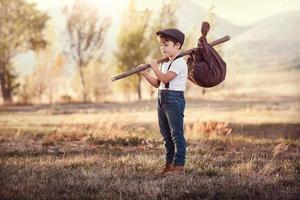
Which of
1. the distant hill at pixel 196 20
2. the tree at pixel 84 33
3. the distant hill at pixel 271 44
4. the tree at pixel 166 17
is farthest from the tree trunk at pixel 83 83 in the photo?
the distant hill at pixel 196 20

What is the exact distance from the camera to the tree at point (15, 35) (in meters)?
16.2

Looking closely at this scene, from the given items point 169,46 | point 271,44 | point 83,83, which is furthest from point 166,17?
point 169,46

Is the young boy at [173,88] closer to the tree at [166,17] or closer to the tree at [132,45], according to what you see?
the tree at [166,17]

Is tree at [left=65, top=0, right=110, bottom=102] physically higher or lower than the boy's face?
higher

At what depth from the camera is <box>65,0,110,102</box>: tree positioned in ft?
49.2

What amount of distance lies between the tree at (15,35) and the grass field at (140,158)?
4043 millimetres

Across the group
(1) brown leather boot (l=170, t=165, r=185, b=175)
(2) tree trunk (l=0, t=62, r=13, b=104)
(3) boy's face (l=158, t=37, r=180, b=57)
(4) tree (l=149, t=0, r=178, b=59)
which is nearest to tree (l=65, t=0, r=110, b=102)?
(2) tree trunk (l=0, t=62, r=13, b=104)

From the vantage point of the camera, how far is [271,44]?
15367 millimetres

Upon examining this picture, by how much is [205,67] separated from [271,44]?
411 inches

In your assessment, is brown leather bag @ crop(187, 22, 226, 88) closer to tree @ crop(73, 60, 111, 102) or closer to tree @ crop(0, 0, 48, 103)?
tree @ crop(73, 60, 111, 102)

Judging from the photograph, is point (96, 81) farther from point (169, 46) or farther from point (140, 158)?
point (169, 46)

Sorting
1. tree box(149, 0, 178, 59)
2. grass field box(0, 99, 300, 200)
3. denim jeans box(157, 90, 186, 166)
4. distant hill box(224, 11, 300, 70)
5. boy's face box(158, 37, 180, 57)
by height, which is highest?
tree box(149, 0, 178, 59)

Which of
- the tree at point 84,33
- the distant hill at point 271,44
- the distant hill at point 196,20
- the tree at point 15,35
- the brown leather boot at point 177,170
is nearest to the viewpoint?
the brown leather boot at point 177,170

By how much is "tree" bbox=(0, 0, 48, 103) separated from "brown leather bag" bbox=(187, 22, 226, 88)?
36.8 feet
